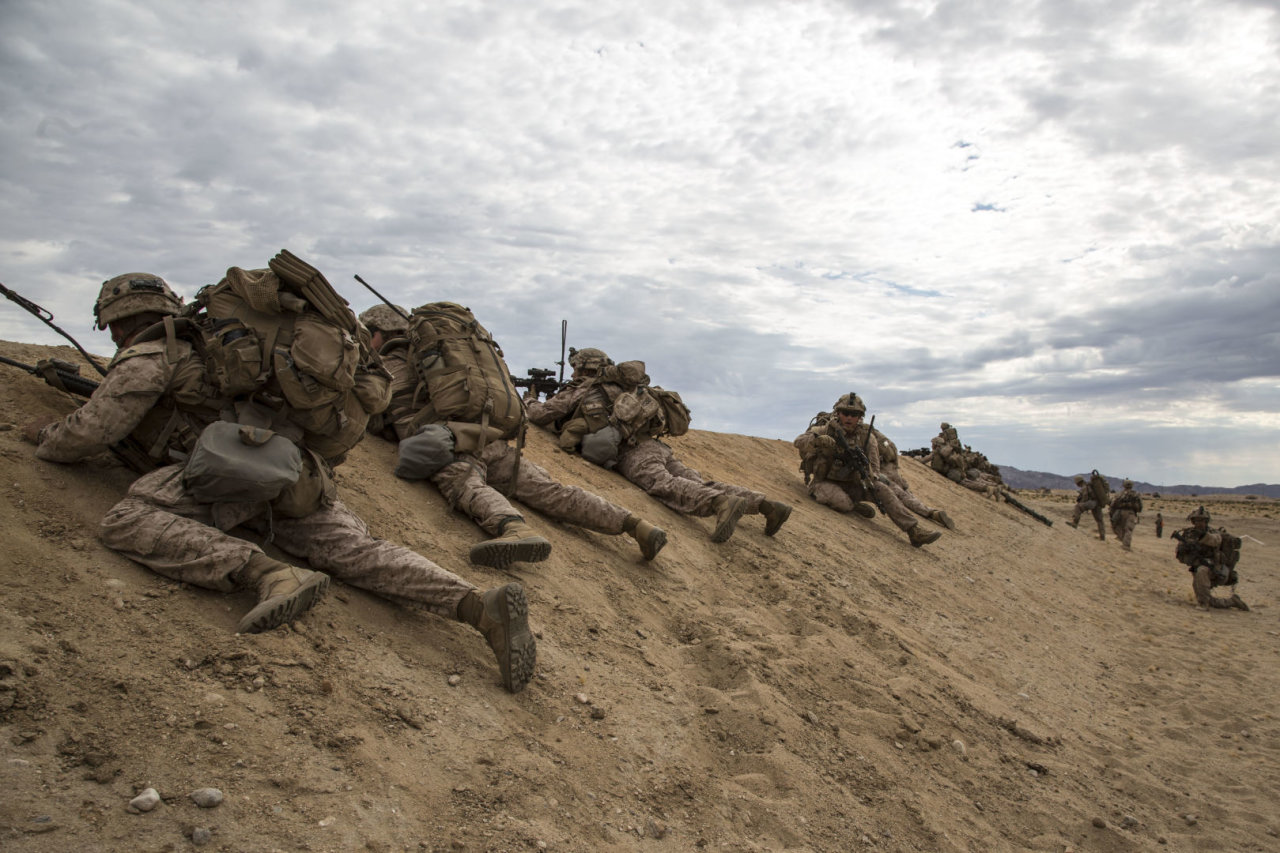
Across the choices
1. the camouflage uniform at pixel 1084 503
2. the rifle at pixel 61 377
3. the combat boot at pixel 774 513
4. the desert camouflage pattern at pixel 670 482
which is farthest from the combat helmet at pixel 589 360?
the camouflage uniform at pixel 1084 503

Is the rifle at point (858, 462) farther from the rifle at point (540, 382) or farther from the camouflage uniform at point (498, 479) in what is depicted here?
the camouflage uniform at point (498, 479)

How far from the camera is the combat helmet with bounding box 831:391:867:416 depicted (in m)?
10.6

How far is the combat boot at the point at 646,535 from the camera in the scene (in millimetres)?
5180

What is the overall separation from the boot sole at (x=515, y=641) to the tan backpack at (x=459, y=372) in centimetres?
216

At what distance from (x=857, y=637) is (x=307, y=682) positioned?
12.3 ft

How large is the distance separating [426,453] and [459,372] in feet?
2.07

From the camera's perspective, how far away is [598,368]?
808 centimetres

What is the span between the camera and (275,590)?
2.94 meters

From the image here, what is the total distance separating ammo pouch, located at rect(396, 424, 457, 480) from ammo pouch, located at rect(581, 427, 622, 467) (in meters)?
2.48

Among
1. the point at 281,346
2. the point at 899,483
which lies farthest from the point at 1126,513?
the point at 281,346

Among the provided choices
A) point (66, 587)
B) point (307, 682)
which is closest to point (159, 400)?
point (66, 587)

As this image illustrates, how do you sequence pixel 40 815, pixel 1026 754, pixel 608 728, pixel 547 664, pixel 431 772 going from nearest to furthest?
1. pixel 40 815
2. pixel 431 772
3. pixel 608 728
4. pixel 547 664
5. pixel 1026 754

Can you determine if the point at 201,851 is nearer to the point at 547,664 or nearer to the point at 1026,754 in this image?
the point at 547,664

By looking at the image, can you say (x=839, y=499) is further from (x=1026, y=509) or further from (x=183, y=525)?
(x=1026, y=509)
